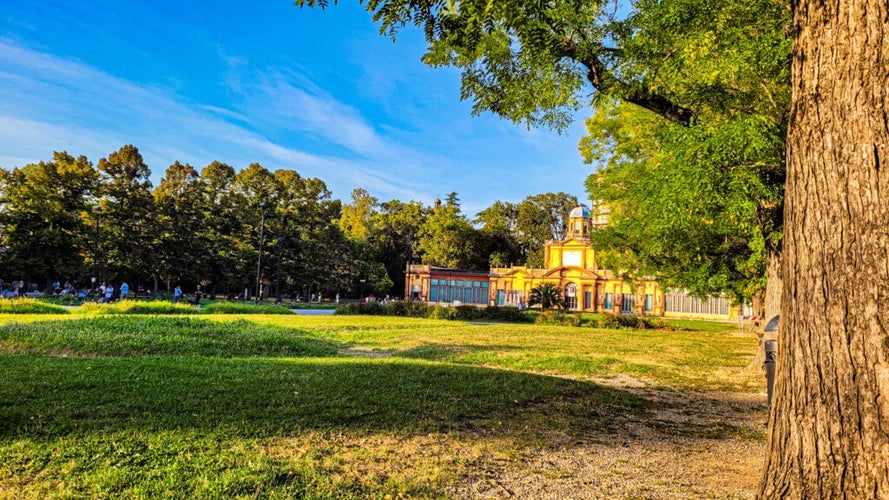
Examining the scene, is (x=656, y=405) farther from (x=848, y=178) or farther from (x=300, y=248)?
(x=300, y=248)

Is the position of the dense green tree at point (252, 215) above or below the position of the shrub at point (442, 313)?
above

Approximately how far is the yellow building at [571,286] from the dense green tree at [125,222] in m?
24.2

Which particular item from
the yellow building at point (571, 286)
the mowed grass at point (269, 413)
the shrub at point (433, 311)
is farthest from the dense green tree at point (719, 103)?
the yellow building at point (571, 286)

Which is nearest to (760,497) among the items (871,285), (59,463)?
(871,285)

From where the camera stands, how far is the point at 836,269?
8.25 feet

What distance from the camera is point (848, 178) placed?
2.52 m

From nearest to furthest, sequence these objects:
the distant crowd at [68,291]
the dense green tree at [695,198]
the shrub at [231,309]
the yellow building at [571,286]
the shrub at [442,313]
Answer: the dense green tree at [695,198] → the shrub at [231,309] → the distant crowd at [68,291] → the shrub at [442,313] → the yellow building at [571,286]

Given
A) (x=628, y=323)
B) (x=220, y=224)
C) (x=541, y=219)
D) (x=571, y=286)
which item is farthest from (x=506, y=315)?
(x=541, y=219)

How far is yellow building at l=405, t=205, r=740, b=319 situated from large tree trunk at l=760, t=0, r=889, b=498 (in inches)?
1651

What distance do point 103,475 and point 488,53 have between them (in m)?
8.36

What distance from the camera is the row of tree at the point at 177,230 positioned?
1294 inches

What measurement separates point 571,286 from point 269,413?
47930 millimetres

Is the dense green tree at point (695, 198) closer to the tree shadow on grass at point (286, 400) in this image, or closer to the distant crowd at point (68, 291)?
the tree shadow on grass at point (286, 400)

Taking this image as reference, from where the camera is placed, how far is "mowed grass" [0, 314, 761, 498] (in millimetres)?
3484
